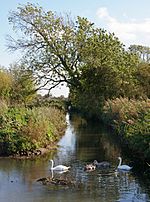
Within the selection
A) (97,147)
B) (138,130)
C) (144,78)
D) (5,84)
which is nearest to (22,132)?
(97,147)

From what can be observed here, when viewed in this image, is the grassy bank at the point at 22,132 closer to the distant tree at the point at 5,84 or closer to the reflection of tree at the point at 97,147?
the reflection of tree at the point at 97,147

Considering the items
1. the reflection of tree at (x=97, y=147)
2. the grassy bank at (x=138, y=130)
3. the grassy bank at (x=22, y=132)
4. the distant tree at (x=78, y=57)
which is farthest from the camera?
the distant tree at (x=78, y=57)

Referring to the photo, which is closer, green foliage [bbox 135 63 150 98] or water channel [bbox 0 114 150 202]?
water channel [bbox 0 114 150 202]

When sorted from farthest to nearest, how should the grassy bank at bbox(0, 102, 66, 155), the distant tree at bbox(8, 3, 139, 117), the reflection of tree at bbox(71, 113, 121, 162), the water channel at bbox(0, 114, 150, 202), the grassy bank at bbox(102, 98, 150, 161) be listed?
the distant tree at bbox(8, 3, 139, 117), the reflection of tree at bbox(71, 113, 121, 162), the grassy bank at bbox(0, 102, 66, 155), the grassy bank at bbox(102, 98, 150, 161), the water channel at bbox(0, 114, 150, 202)

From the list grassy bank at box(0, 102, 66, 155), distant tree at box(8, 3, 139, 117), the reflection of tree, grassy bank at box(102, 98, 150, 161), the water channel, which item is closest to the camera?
the water channel

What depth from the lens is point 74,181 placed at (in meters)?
15.7

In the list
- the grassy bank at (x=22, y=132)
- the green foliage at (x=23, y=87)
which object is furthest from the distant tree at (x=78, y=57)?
the grassy bank at (x=22, y=132)

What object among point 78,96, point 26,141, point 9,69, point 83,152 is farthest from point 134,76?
point 26,141

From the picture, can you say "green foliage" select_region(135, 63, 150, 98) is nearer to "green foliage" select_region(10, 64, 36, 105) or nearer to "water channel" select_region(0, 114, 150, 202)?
"green foliage" select_region(10, 64, 36, 105)

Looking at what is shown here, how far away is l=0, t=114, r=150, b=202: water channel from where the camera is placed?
1368 cm

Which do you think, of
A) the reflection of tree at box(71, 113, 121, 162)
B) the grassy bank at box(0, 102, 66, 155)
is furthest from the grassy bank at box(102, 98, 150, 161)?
the grassy bank at box(0, 102, 66, 155)

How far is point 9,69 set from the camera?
5706 centimetres

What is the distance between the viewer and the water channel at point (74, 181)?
1368 cm

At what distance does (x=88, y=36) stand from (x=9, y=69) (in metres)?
19.6
